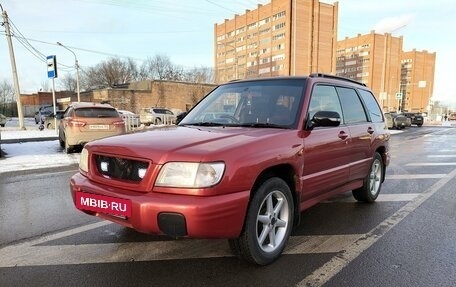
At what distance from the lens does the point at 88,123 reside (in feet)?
37.5

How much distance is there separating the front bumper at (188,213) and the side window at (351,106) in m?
2.46

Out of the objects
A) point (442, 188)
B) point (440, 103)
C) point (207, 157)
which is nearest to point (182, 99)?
point (442, 188)

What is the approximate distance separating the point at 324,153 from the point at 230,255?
1481 mm

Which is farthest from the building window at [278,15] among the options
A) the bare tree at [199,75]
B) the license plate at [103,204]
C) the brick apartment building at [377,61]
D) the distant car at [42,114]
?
the license plate at [103,204]

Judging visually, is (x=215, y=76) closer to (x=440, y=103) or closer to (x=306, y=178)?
(x=440, y=103)

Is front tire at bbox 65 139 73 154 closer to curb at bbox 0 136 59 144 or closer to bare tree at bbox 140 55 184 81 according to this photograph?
curb at bbox 0 136 59 144

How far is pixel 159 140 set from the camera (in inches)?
129

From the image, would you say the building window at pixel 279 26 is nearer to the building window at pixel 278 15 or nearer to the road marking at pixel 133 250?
the building window at pixel 278 15

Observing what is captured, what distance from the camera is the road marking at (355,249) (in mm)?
3158

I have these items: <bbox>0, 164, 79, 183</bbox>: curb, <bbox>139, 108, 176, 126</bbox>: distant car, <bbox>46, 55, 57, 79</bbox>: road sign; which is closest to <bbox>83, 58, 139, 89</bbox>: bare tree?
<bbox>139, 108, 176, 126</bbox>: distant car

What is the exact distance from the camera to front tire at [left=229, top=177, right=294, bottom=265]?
3.20 metres

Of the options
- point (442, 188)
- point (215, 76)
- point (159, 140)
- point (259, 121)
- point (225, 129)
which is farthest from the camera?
point (215, 76)

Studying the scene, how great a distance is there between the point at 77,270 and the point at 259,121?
7.31ft

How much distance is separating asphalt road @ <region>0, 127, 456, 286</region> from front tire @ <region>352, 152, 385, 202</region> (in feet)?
0.50
